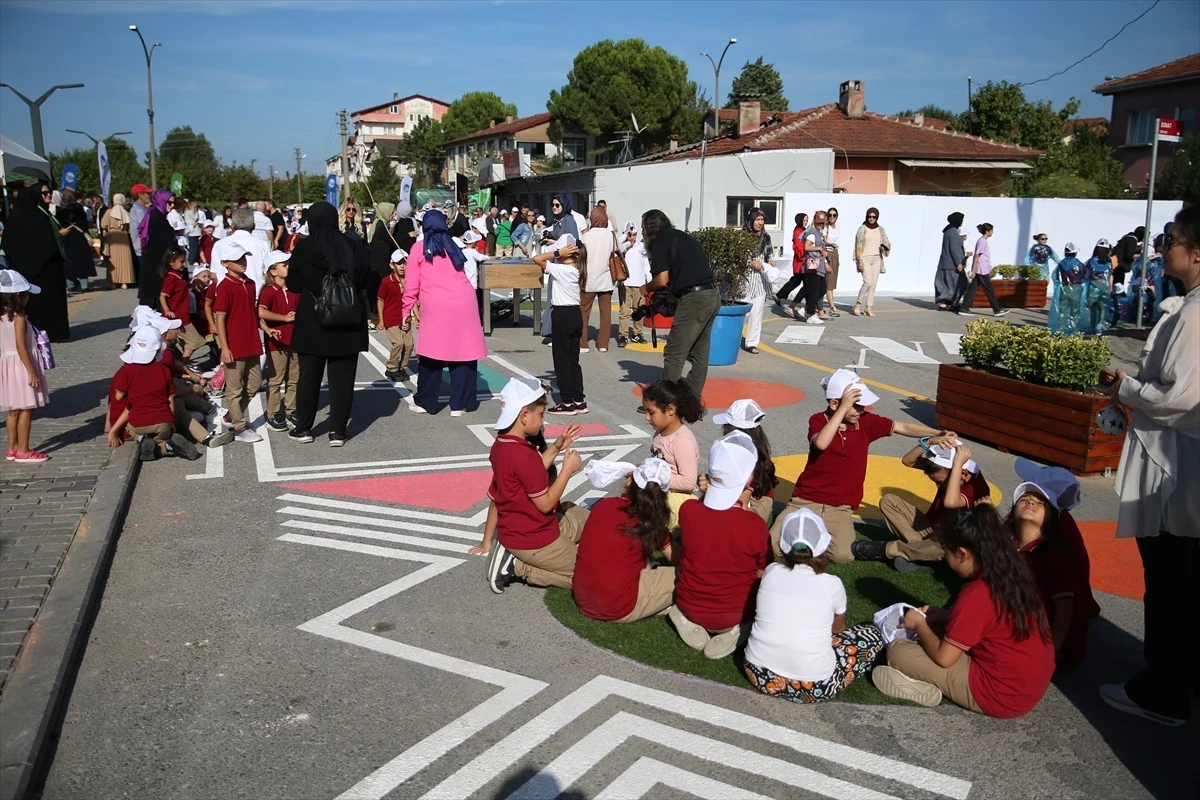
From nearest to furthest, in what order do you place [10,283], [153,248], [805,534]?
[805,534], [10,283], [153,248]

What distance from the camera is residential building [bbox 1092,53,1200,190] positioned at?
3738cm

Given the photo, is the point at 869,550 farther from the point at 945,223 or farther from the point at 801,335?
the point at 945,223

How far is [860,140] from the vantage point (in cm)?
3222

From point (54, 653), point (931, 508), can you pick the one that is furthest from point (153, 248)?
point (931, 508)

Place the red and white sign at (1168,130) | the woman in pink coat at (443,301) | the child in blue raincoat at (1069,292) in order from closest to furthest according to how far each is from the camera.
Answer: the woman in pink coat at (443,301), the red and white sign at (1168,130), the child in blue raincoat at (1069,292)

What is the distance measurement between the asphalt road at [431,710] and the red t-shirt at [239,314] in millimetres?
2153

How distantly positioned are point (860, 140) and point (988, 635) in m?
30.7

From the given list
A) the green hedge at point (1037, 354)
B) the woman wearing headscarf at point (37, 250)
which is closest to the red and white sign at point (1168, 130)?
the green hedge at point (1037, 354)

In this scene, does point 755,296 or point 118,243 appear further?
point 118,243

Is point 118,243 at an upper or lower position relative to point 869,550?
upper

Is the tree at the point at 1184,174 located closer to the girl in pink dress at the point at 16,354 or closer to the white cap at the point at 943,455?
the white cap at the point at 943,455

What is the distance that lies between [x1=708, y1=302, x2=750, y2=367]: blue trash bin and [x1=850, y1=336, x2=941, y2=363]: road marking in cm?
249

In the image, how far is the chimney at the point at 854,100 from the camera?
35.4 meters

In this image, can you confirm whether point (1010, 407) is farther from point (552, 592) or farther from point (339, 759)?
point (339, 759)
